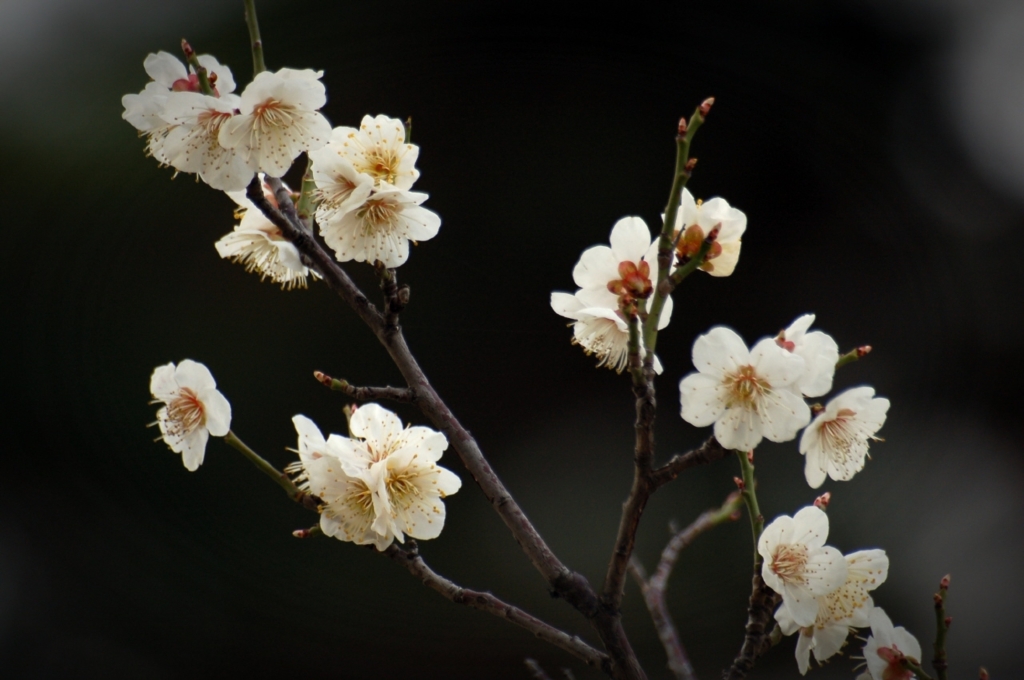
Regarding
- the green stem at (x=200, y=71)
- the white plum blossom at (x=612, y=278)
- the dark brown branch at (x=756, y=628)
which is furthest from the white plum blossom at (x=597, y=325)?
the green stem at (x=200, y=71)

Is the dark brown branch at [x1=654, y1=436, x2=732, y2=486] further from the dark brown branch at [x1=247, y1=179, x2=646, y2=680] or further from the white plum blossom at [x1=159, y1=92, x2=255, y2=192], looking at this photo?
the white plum blossom at [x1=159, y1=92, x2=255, y2=192]

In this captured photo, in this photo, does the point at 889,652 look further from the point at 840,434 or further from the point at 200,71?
the point at 200,71

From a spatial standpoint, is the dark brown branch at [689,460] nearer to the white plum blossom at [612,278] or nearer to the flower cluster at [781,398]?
the flower cluster at [781,398]

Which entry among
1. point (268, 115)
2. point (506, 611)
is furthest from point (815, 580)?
point (268, 115)

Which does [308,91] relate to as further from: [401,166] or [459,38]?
[459,38]

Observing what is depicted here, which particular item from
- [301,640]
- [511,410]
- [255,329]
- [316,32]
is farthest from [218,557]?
[316,32]

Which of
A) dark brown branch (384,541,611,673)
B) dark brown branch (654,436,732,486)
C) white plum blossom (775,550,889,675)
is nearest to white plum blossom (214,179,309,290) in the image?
dark brown branch (384,541,611,673)
